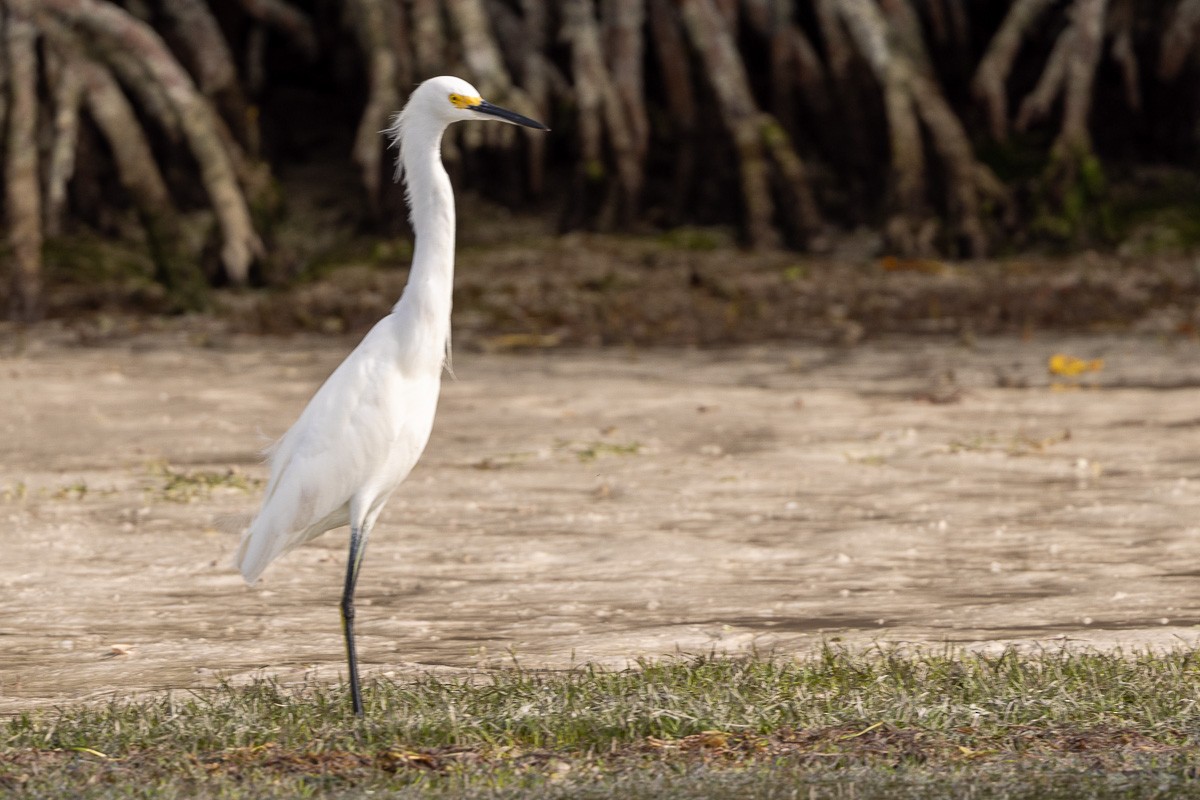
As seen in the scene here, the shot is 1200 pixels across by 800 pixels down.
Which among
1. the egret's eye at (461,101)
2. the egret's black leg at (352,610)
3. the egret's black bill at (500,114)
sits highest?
the egret's eye at (461,101)

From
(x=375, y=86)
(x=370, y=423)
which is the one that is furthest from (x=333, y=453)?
(x=375, y=86)

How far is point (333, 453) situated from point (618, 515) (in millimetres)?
2128

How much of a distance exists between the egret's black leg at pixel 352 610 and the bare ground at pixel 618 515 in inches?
9.5

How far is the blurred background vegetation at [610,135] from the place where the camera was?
1139 cm

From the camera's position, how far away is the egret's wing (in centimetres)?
438

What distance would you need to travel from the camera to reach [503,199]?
14.1 m

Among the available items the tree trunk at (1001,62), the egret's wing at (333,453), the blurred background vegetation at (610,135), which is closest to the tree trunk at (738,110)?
the blurred background vegetation at (610,135)

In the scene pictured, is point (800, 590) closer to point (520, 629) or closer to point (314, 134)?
point (520, 629)

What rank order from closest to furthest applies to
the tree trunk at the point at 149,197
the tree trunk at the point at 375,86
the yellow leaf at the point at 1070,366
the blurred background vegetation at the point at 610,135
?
the yellow leaf at the point at 1070,366, the tree trunk at the point at 149,197, the blurred background vegetation at the point at 610,135, the tree trunk at the point at 375,86

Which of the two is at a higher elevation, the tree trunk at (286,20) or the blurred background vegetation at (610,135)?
the tree trunk at (286,20)

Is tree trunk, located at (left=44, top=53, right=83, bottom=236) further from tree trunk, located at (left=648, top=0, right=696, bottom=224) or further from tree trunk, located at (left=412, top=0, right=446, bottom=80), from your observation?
tree trunk, located at (left=648, top=0, right=696, bottom=224)

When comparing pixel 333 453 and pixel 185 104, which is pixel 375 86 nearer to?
pixel 185 104

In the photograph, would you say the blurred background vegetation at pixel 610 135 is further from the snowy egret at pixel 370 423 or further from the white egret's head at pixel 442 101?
the snowy egret at pixel 370 423

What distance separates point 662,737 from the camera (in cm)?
388
